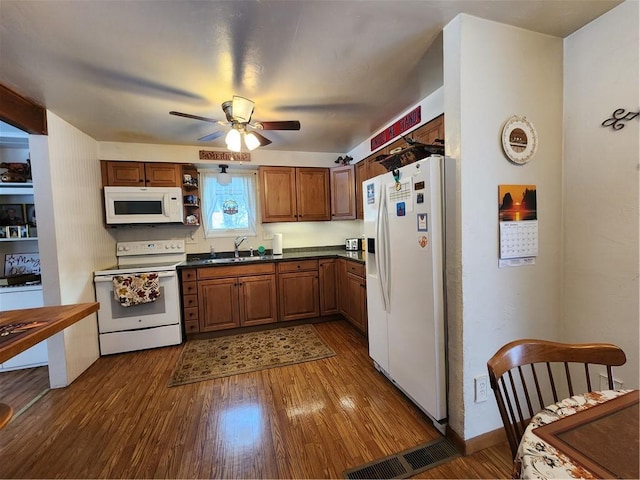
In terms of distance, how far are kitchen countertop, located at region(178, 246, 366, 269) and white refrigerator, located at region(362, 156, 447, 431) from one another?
2.81ft

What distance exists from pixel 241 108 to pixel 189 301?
2.27 metres

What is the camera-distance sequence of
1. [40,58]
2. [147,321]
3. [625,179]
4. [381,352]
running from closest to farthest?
[625,179]
[40,58]
[381,352]
[147,321]

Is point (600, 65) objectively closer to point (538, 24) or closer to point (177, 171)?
point (538, 24)

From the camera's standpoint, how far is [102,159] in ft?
10.3

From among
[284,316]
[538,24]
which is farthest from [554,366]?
[284,316]

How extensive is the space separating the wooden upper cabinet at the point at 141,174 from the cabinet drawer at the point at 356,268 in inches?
93.3

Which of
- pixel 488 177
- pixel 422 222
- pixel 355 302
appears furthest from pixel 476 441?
pixel 355 302

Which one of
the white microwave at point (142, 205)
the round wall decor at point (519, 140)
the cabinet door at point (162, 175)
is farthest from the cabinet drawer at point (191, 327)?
the round wall decor at point (519, 140)

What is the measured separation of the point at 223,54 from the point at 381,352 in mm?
2450

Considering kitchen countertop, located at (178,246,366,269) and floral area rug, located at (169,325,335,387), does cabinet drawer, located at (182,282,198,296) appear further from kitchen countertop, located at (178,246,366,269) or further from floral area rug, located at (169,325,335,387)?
floral area rug, located at (169,325,335,387)

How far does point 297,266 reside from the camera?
139 inches

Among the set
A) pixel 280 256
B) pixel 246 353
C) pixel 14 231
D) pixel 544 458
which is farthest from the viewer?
pixel 280 256

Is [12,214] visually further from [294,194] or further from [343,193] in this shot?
Result: [343,193]

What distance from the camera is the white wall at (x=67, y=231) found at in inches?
89.1
